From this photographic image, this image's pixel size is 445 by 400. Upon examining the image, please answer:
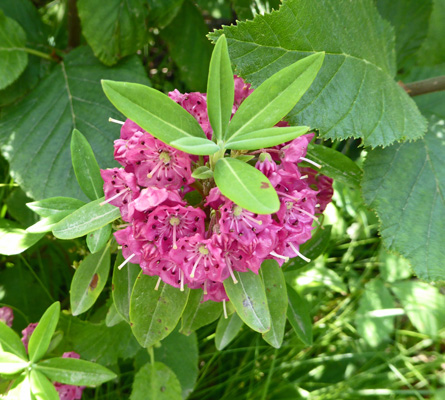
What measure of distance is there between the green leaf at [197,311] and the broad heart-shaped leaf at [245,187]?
398mm

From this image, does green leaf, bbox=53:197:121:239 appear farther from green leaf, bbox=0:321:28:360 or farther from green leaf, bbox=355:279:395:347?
green leaf, bbox=355:279:395:347

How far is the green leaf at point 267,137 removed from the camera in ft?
2.16

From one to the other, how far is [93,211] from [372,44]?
0.77 meters

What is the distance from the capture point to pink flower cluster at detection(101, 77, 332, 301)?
0.74m

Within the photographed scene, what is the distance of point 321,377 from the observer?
69.8 inches

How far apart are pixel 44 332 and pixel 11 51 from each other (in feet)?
2.86

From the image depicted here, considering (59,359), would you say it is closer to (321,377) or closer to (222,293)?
(222,293)

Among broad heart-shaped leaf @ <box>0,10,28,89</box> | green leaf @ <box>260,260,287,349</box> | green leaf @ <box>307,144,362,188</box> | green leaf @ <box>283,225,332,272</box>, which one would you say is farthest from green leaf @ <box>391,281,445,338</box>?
broad heart-shaped leaf @ <box>0,10,28,89</box>

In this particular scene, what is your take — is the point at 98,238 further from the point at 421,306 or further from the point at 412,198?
the point at 421,306

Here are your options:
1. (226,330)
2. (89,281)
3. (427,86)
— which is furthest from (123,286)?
(427,86)

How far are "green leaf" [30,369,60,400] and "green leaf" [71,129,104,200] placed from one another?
378mm

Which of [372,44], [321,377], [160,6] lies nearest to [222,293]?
[372,44]

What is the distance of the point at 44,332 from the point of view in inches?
37.5

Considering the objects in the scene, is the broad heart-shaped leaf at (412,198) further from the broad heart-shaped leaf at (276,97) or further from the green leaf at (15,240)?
the green leaf at (15,240)
